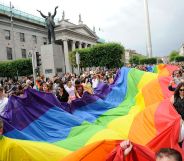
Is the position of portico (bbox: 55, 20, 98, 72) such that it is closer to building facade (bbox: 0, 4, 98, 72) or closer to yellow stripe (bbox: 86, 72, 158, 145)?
building facade (bbox: 0, 4, 98, 72)

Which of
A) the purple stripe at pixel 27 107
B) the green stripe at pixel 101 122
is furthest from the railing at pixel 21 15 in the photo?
the purple stripe at pixel 27 107

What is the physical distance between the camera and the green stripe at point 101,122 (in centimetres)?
614

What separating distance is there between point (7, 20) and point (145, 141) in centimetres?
5253

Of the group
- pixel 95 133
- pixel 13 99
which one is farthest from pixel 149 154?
pixel 13 99

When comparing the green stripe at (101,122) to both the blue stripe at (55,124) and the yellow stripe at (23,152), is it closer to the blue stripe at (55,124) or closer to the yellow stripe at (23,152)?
the blue stripe at (55,124)

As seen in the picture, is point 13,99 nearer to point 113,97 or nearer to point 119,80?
point 113,97

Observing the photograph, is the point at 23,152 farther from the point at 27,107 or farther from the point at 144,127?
the point at 27,107

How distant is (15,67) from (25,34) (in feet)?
43.1

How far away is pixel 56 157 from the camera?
516 cm

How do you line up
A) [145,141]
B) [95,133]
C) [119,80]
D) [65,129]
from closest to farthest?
[145,141], [95,133], [65,129], [119,80]

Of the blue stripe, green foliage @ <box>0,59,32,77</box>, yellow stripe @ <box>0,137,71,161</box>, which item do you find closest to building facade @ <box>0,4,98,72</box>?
green foliage @ <box>0,59,32,77</box>

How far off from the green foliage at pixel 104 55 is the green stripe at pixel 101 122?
39.1 metres

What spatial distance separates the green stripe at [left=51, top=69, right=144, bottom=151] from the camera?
6.14 metres

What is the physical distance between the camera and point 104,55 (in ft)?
173
